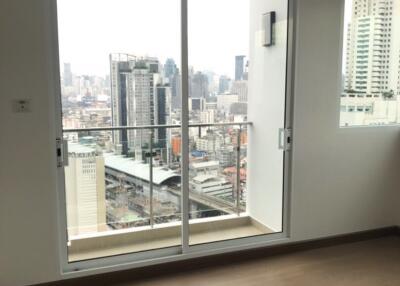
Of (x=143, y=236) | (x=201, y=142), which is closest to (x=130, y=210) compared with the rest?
(x=143, y=236)

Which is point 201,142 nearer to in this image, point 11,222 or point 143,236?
point 143,236

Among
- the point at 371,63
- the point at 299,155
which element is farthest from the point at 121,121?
the point at 371,63

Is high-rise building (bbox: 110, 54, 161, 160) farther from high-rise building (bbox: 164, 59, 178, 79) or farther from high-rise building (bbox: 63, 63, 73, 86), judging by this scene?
high-rise building (bbox: 63, 63, 73, 86)

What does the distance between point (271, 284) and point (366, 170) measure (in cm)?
150

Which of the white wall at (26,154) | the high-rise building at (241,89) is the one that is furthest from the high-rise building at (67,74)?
the high-rise building at (241,89)

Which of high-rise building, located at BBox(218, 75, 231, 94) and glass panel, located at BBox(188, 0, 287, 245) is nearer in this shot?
glass panel, located at BBox(188, 0, 287, 245)

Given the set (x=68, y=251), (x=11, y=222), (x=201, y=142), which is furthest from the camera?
(x=201, y=142)

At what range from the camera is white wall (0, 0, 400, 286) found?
2465mm

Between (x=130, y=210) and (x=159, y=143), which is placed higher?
(x=159, y=143)

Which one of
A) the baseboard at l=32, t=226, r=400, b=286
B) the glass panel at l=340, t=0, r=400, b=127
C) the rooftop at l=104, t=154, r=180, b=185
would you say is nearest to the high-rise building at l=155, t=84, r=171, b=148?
the rooftop at l=104, t=154, r=180, b=185

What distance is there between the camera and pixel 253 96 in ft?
11.7

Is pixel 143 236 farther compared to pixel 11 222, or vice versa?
pixel 143 236

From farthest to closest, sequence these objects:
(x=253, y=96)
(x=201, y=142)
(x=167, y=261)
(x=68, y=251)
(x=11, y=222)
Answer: (x=253, y=96), (x=201, y=142), (x=167, y=261), (x=68, y=251), (x=11, y=222)

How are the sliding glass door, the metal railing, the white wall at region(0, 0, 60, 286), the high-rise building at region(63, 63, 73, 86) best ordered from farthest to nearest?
1. the metal railing
2. the sliding glass door
3. the high-rise building at region(63, 63, 73, 86)
4. the white wall at region(0, 0, 60, 286)
